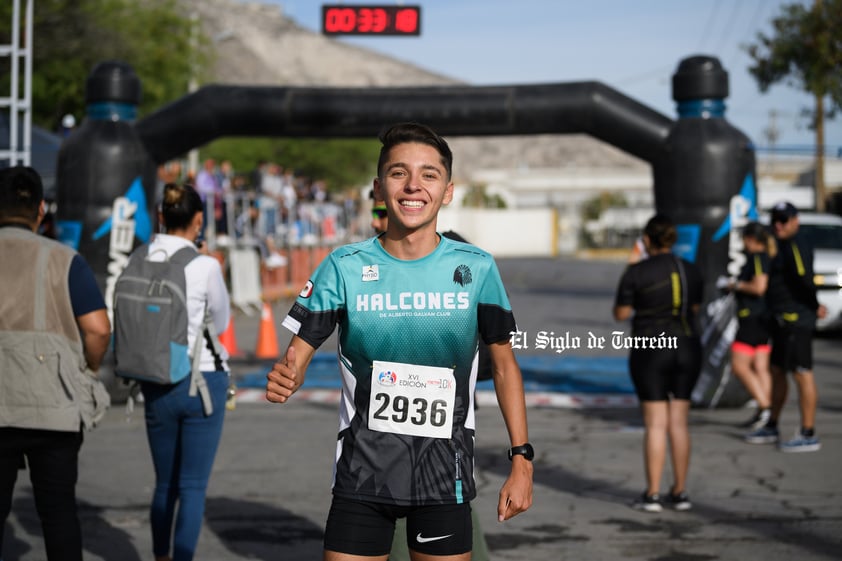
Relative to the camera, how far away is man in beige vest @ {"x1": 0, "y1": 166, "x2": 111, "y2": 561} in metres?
4.80

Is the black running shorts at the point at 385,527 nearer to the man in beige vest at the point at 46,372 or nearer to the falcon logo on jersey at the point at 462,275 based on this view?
the falcon logo on jersey at the point at 462,275

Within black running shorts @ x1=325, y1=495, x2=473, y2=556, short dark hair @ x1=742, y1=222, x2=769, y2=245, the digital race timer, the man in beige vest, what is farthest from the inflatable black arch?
black running shorts @ x1=325, y1=495, x2=473, y2=556

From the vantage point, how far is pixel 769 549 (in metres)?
6.42

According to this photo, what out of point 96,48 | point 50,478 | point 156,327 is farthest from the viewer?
point 96,48

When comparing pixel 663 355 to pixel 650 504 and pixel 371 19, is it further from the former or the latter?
pixel 371 19

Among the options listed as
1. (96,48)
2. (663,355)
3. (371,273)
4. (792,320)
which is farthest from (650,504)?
(96,48)

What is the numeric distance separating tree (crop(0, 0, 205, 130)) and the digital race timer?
13454 millimetres

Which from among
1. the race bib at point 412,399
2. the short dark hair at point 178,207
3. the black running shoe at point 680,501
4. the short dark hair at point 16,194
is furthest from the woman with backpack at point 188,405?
the black running shoe at point 680,501

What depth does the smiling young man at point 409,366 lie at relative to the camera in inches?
141

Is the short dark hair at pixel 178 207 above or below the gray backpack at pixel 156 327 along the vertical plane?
above

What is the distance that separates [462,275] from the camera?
3668 mm

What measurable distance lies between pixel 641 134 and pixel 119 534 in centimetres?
733

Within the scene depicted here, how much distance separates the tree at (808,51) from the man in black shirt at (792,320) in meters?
18.8

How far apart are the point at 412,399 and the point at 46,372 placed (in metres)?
1.99
